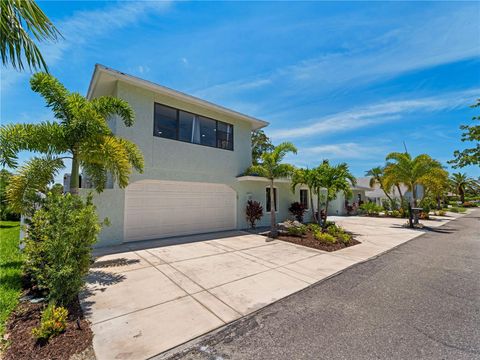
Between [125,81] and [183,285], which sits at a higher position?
[125,81]

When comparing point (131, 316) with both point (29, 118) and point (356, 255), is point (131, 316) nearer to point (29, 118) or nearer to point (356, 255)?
point (29, 118)

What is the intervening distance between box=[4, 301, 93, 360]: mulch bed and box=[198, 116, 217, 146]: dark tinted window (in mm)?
9312

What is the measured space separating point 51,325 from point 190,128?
960 cm

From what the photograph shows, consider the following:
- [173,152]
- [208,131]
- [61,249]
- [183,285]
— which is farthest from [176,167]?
[61,249]

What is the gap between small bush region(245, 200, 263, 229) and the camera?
13.2 m

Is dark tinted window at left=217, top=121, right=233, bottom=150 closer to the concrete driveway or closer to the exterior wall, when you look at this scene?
the exterior wall

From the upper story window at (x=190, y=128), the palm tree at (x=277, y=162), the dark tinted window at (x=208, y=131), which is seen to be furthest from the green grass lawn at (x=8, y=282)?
the palm tree at (x=277, y=162)

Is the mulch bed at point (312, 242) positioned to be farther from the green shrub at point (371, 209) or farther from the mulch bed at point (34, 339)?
the green shrub at point (371, 209)

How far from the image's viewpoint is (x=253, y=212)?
13.3m

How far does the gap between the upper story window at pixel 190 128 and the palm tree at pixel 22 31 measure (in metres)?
6.93

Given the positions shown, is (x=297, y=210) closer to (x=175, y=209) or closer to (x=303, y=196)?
(x=303, y=196)

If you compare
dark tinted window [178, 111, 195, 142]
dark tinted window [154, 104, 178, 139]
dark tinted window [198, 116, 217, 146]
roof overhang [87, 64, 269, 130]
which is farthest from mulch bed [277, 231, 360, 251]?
roof overhang [87, 64, 269, 130]

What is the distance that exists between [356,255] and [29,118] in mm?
10859

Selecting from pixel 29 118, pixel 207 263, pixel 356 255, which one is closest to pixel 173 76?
pixel 29 118
